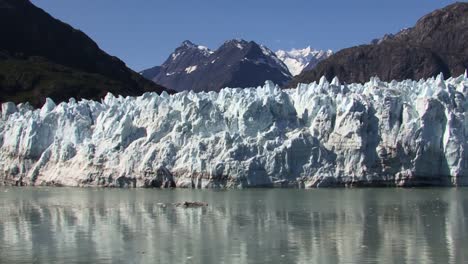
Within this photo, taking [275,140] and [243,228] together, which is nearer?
[243,228]

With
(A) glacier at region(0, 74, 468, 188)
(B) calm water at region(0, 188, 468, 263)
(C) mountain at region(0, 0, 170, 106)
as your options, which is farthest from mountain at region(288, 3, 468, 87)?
(B) calm water at region(0, 188, 468, 263)

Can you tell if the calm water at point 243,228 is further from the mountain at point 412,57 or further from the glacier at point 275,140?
the mountain at point 412,57

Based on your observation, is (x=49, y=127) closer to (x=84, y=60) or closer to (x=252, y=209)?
(x=252, y=209)

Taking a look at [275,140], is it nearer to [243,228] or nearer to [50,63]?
[243,228]

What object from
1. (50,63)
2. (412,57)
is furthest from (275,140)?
(412,57)

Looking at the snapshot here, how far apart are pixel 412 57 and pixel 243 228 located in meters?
107

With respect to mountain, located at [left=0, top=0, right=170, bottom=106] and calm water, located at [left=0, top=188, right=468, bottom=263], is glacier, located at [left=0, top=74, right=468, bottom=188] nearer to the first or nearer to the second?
calm water, located at [left=0, top=188, right=468, bottom=263]

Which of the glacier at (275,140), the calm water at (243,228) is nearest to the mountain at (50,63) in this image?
the glacier at (275,140)

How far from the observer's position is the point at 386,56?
4877 inches

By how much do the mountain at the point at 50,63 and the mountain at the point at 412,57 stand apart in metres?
30.8

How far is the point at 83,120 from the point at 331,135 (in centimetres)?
1429

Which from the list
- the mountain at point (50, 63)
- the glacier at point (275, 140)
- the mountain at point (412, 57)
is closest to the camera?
the glacier at point (275, 140)

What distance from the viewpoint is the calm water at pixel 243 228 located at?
632 inches

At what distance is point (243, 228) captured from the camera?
67.8ft
